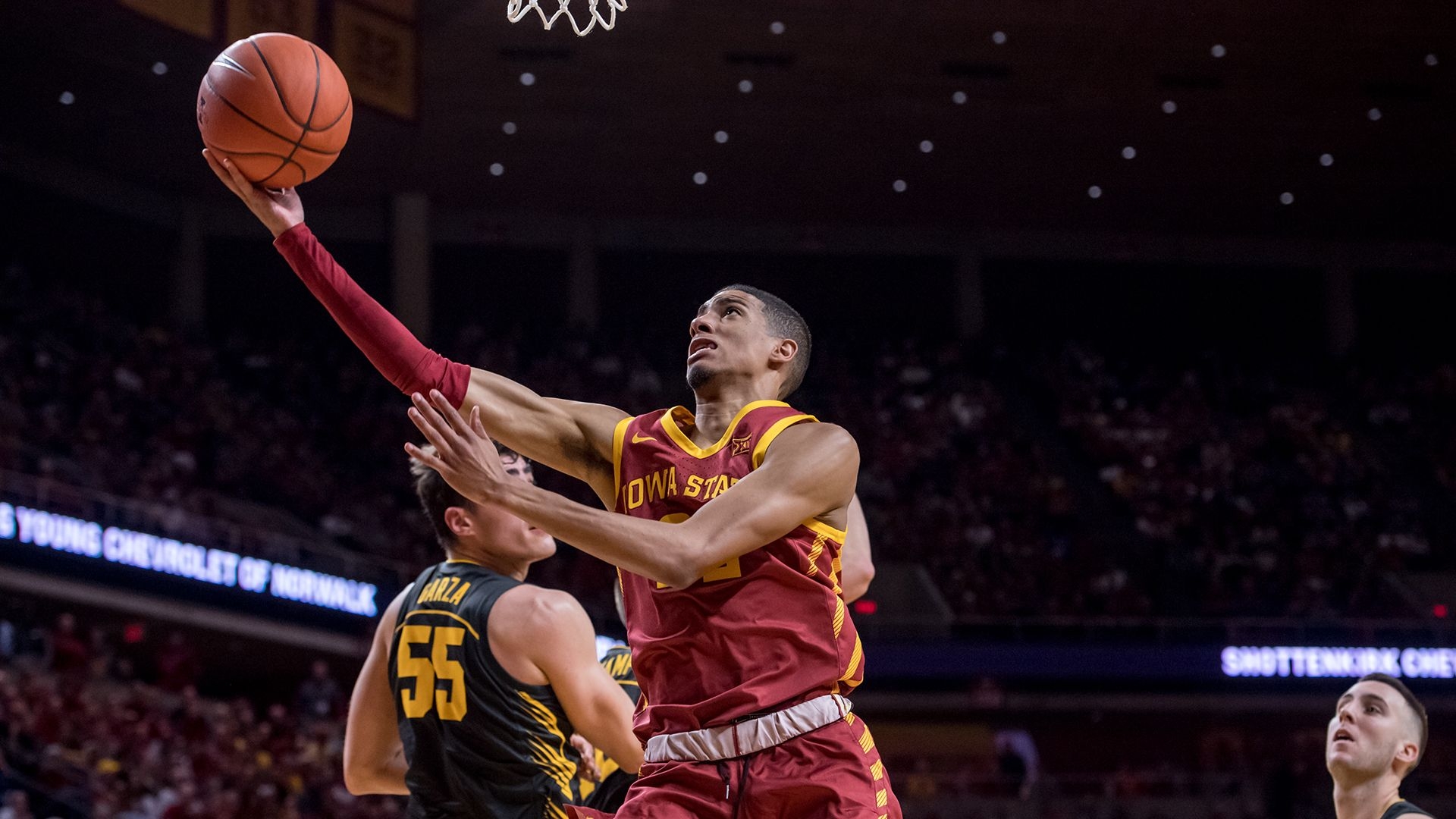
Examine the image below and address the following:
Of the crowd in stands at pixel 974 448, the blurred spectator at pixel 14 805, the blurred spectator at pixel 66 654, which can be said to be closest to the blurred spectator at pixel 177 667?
the crowd in stands at pixel 974 448

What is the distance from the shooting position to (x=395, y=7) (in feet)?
55.3

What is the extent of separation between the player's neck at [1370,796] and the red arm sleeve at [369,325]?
3.26 metres

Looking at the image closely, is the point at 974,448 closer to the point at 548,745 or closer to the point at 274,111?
→ the point at 548,745

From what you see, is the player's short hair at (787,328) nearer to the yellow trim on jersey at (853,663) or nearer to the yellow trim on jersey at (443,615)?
the yellow trim on jersey at (853,663)

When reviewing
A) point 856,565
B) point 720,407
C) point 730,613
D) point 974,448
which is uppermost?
point 974,448

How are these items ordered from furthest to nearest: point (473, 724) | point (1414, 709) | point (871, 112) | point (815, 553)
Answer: point (871, 112) → point (1414, 709) → point (473, 724) → point (815, 553)

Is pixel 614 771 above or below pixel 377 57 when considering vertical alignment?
below

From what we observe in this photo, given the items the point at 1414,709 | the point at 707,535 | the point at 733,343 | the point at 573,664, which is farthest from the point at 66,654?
the point at 707,535

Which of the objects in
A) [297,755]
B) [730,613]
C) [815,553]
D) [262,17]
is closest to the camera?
[730,613]

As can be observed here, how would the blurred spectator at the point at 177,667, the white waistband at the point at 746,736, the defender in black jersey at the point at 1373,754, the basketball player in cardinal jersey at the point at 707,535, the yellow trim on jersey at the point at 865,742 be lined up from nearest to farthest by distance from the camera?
1. the basketball player in cardinal jersey at the point at 707,535
2. the white waistband at the point at 746,736
3. the yellow trim on jersey at the point at 865,742
4. the defender in black jersey at the point at 1373,754
5. the blurred spectator at the point at 177,667

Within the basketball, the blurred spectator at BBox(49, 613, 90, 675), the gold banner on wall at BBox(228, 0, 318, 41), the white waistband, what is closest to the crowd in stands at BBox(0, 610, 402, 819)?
the blurred spectator at BBox(49, 613, 90, 675)

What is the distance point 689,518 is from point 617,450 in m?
0.34

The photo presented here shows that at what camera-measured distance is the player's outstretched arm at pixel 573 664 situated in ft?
13.5

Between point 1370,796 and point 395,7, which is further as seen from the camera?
point 395,7
